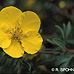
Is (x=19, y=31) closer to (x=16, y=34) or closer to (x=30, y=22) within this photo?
(x=16, y=34)

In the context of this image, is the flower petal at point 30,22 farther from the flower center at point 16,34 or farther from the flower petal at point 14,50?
the flower petal at point 14,50

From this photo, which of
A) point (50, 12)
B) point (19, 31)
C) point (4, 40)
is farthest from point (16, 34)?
point (50, 12)

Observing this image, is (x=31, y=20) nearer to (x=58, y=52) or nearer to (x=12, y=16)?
(x=12, y=16)

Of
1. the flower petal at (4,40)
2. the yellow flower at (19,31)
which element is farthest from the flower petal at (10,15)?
the flower petal at (4,40)

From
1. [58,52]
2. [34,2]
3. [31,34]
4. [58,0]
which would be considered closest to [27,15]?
[31,34]

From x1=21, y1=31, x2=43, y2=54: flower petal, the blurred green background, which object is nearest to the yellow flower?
x1=21, y1=31, x2=43, y2=54: flower petal
